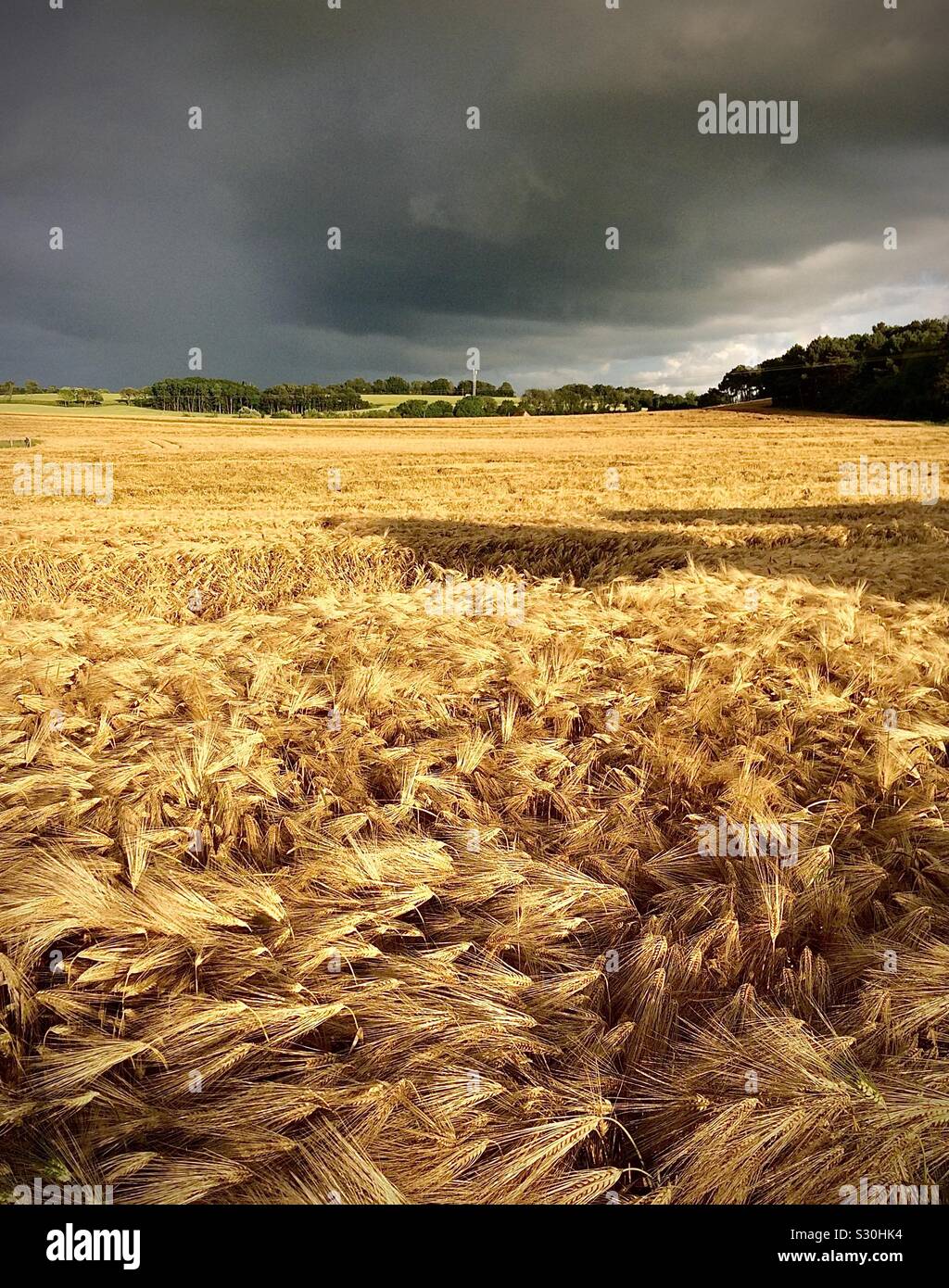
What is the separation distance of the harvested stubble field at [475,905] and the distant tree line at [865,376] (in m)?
69.2

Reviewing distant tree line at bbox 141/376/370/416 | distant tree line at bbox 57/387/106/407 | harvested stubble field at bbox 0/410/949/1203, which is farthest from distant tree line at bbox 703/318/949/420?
distant tree line at bbox 57/387/106/407

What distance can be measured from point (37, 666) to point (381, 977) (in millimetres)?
2626

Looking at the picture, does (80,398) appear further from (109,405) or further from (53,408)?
(53,408)

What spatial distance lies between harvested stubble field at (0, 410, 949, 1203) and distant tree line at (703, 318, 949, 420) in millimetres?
69152

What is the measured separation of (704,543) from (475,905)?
888 centimetres

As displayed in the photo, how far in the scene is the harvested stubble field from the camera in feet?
4.84

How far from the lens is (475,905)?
A: 2102mm

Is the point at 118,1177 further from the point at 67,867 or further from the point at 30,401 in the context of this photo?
the point at 30,401

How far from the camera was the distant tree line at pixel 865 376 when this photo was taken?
197 ft

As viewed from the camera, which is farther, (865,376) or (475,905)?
(865,376)

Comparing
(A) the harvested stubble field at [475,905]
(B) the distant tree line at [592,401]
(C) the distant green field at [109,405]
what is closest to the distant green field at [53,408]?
(C) the distant green field at [109,405]

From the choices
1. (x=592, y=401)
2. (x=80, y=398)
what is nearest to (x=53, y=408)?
(x=80, y=398)
